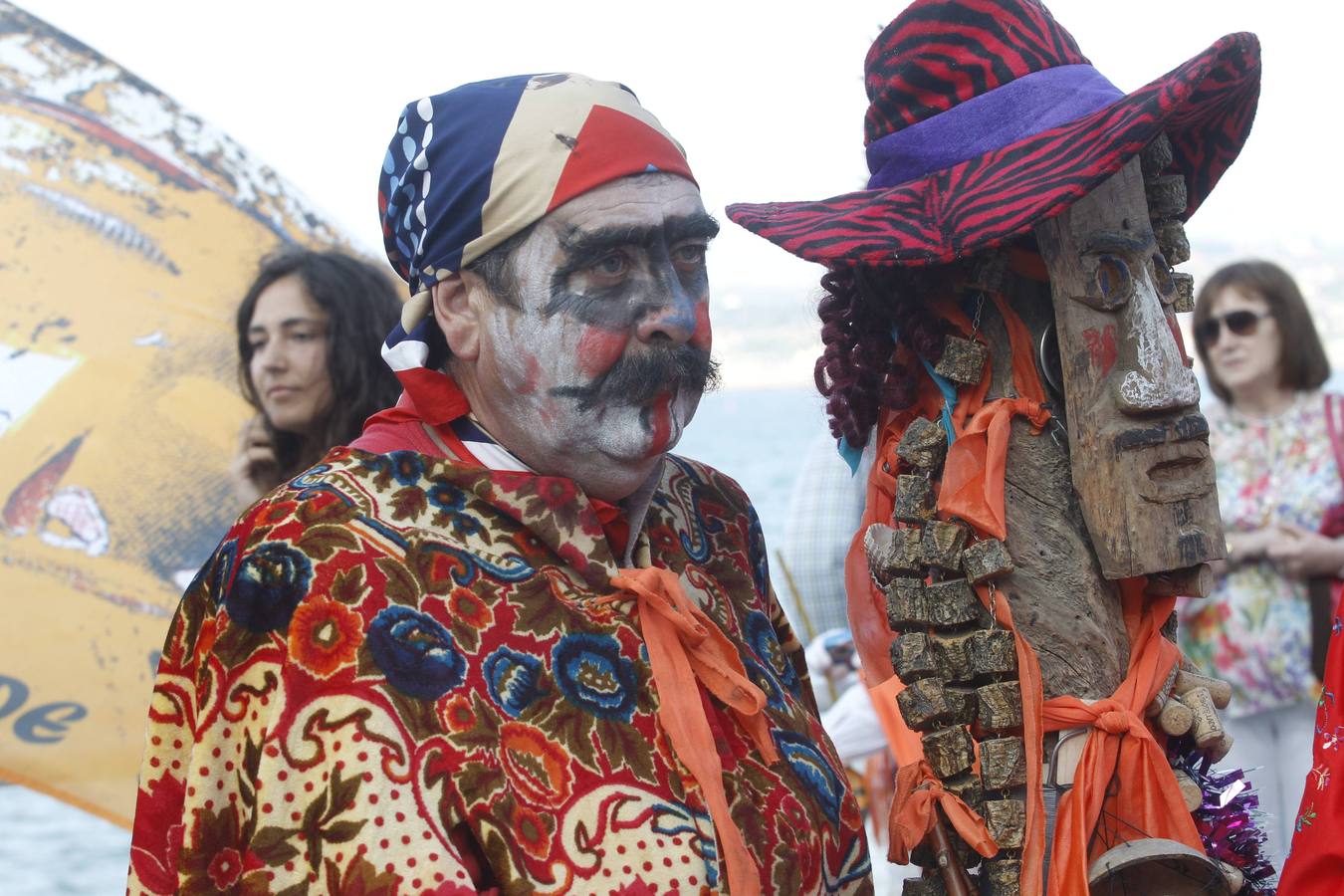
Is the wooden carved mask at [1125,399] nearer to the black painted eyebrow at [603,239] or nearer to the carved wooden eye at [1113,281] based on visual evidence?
the carved wooden eye at [1113,281]

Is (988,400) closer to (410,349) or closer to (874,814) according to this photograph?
(410,349)

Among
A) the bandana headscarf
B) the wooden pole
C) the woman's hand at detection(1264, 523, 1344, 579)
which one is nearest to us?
the bandana headscarf

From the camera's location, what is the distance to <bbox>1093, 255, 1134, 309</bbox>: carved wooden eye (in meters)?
2.07

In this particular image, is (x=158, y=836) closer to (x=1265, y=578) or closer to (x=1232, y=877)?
(x=1232, y=877)

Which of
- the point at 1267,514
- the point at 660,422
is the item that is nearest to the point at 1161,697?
the point at 660,422

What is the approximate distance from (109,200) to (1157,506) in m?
2.81

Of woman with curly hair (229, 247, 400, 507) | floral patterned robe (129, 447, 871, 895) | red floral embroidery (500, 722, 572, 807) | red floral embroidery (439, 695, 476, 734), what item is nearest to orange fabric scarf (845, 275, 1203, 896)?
floral patterned robe (129, 447, 871, 895)

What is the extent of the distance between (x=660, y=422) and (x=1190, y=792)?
1.02m

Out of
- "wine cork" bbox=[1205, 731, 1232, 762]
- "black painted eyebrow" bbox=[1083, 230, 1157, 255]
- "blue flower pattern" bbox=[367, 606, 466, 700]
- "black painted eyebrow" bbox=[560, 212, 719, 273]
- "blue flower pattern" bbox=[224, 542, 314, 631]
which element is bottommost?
"wine cork" bbox=[1205, 731, 1232, 762]

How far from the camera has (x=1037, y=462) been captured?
2148 mm

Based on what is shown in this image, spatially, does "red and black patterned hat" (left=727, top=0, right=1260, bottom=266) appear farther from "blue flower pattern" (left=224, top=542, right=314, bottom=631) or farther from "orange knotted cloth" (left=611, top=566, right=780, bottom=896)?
"blue flower pattern" (left=224, top=542, right=314, bottom=631)

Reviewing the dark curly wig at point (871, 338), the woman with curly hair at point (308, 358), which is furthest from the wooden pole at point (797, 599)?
the dark curly wig at point (871, 338)

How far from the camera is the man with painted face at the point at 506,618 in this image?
1637 millimetres

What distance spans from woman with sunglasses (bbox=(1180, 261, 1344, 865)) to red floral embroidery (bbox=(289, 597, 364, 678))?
9.13ft
